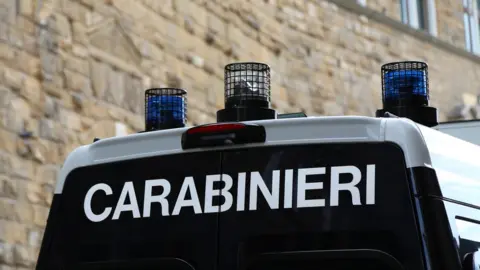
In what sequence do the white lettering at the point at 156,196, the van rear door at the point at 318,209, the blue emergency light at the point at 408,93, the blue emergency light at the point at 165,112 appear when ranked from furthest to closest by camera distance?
the blue emergency light at the point at 408,93 → the blue emergency light at the point at 165,112 → the white lettering at the point at 156,196 → the van rear door at the point at 318,209

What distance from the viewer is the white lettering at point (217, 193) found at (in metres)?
3.65

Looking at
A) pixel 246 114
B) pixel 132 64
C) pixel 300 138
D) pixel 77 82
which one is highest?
pixel 132 64

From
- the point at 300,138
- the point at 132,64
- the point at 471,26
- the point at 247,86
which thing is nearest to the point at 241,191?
the point at 300,138

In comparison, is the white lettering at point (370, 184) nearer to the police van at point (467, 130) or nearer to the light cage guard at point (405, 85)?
the light cage guard at point (405, 85)

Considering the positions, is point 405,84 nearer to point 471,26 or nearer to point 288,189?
point 288,189

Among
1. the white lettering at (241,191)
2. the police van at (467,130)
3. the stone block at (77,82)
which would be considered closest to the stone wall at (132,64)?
the stone block at (77,82)

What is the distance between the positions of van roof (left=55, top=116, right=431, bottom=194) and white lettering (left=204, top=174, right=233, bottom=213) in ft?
0.36

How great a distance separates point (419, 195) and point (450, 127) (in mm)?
2679

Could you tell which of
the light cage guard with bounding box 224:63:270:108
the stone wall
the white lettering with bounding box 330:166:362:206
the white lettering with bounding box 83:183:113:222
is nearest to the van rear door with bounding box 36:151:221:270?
the white lettering with bounding box 83:183:113:222

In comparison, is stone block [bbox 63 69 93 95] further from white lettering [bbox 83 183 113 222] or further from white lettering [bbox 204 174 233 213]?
white lettering [bbox 204 174 233 213]

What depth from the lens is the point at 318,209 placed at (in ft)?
11.6

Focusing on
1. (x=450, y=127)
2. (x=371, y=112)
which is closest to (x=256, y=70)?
(x=450, y=127)

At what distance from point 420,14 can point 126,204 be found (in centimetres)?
1428

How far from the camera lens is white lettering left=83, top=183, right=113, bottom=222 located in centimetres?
384
